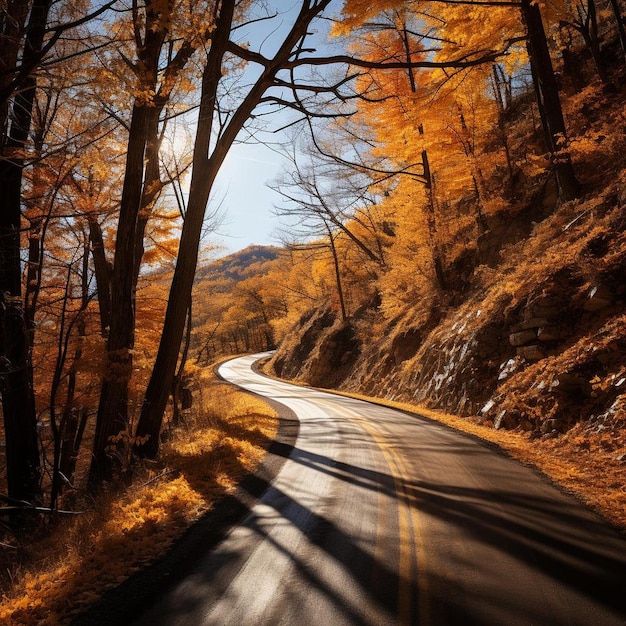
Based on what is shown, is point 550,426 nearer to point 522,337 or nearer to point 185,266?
point 522,337

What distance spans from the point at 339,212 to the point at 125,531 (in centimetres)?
1855

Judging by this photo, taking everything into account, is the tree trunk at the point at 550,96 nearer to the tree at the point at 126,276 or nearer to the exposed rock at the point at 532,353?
the exposed rock at the point at 532,353

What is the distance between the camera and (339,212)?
21469 mm

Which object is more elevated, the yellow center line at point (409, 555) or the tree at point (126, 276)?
the tree at point (126, 276)

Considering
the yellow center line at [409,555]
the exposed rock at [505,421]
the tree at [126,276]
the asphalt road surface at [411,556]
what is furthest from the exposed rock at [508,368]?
the tree at [126,276]

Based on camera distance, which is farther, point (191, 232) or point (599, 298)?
point (599, 298)

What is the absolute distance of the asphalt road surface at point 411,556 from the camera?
11.2 ft

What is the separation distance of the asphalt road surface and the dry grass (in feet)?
2.81

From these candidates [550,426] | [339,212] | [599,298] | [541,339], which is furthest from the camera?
[339,212]

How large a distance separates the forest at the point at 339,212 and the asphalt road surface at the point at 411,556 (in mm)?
2387

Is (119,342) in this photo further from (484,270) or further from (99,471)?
(484,270)

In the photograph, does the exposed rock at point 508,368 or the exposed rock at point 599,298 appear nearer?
the exposed rock at point 599,298

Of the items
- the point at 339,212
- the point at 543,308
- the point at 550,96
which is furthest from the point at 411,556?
the point at 339,212

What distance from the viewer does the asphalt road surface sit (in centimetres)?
341
